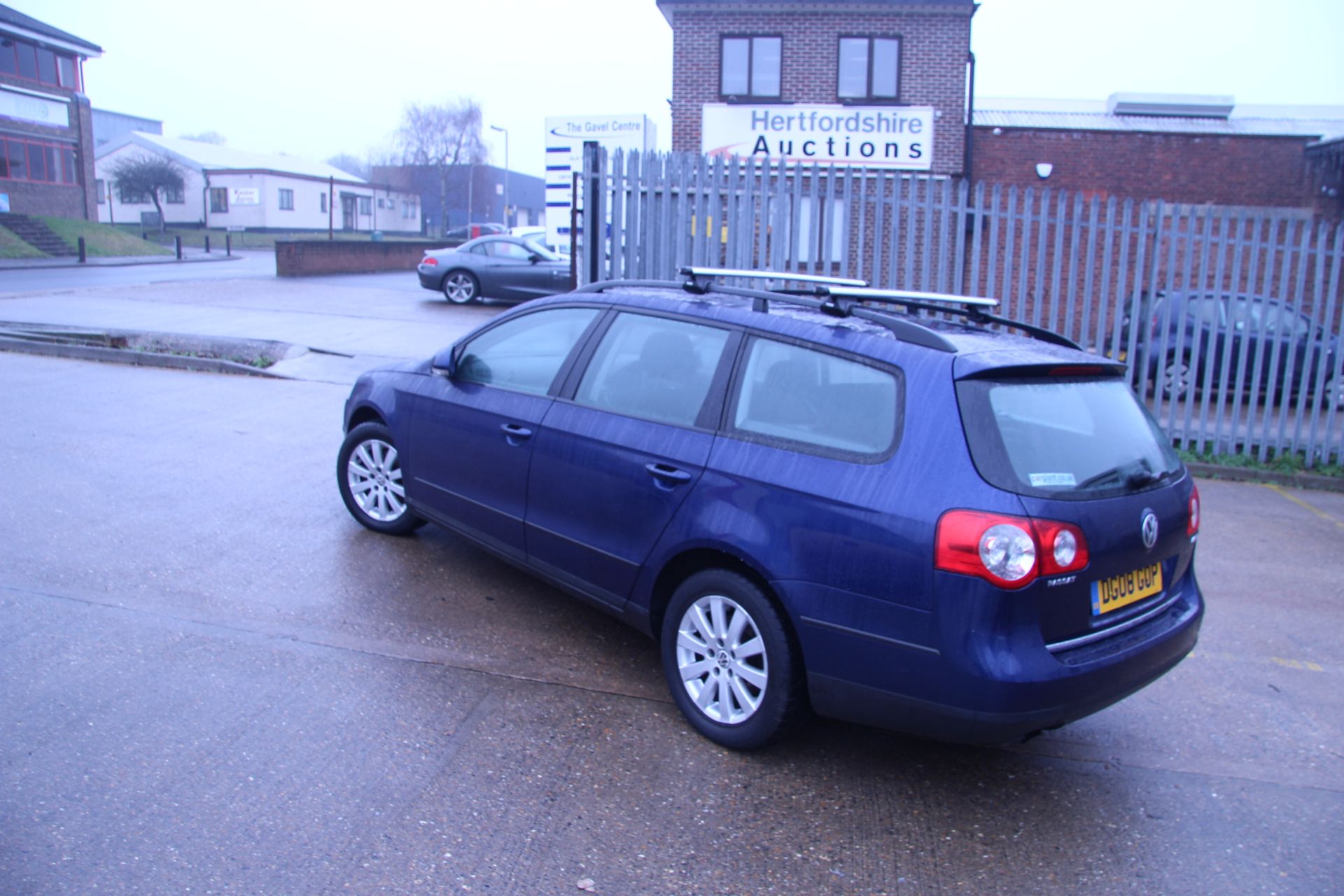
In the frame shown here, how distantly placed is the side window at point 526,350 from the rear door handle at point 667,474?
35.8 inches

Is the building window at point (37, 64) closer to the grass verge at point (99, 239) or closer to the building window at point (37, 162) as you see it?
the building window at point (37, 162)

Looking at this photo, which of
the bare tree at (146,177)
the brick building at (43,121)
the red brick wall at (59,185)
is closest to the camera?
the brick building at (43,121)

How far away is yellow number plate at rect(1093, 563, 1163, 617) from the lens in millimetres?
3395

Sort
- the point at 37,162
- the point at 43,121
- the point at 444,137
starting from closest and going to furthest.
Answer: the point at 37,162 < the point at 43,121 < the point at 444,137

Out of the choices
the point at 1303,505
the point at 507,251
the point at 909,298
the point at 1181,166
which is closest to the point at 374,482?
the point at 909,298

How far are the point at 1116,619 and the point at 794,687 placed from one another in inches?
43.3

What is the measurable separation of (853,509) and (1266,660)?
2933mm

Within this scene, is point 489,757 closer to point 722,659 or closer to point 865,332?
point 722,659

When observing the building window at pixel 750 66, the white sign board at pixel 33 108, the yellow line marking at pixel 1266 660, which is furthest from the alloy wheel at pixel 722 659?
the white sign board at pixel 33 108

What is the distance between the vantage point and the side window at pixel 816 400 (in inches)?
139

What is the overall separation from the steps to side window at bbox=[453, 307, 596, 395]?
130ft

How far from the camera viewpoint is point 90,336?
13422mm

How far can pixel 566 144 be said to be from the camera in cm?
2605

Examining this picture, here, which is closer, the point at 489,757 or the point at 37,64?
the point at 489,757
